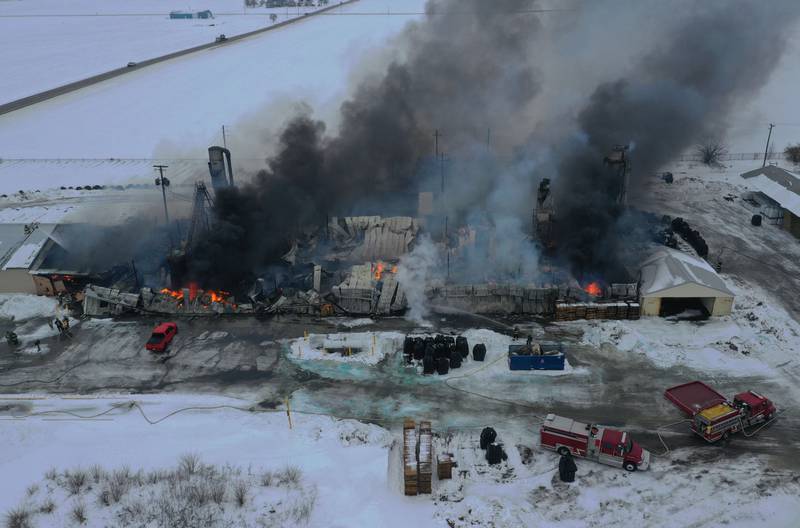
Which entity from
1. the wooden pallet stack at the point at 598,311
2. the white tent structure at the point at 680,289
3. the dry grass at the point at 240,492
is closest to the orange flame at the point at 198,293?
the dry grass at the point at 240,492

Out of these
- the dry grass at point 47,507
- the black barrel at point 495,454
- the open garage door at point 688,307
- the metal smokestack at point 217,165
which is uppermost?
the metal smokestack at point 217,165

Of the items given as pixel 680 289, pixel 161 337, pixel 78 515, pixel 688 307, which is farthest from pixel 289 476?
pixel 688 307

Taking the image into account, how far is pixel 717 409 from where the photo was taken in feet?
70.7

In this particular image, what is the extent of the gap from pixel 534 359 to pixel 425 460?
7857mm

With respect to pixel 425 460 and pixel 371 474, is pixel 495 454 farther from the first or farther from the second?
pixel 371 474

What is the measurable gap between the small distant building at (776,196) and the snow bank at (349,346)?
28378 millimetres

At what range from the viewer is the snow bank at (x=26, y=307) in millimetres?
31547

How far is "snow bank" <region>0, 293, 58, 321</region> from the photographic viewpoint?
31.5 m

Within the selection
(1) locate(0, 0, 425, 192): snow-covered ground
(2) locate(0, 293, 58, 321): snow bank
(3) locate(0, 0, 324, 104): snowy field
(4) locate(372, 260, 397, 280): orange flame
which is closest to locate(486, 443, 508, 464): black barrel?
(4) locate(372, 260, 397, 280): orange flame

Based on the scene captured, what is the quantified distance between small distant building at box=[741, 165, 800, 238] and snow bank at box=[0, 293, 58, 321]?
4462 centimetres

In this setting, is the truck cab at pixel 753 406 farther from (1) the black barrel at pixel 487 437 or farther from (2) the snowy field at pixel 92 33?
(2) the snowy field at pixel 92 33

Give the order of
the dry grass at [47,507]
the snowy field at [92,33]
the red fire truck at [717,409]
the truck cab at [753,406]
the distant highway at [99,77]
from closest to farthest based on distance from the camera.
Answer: the dry grass at [47,507], the red fire truck at [717,409], the truck cab at [753,406], the distant highway at [99,77], the snowy field at [92,33]

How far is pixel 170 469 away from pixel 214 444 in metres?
1.75

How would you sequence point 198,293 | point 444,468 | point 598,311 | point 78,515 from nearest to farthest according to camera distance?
1. point 78,515
2. point 444,468
3. point 598,311
4. point 198,293
